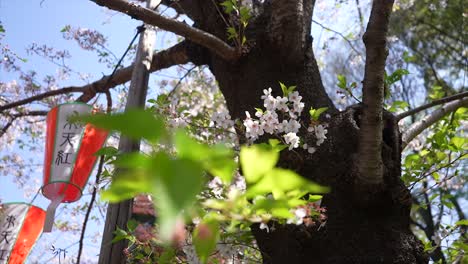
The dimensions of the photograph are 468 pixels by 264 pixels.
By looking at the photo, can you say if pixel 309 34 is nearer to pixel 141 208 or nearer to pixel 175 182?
pixel 175 182

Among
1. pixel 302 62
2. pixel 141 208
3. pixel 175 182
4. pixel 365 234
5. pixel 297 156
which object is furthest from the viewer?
pixel 141 208

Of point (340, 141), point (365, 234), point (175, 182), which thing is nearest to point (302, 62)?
point (340, 141)

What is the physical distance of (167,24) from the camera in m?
1.28

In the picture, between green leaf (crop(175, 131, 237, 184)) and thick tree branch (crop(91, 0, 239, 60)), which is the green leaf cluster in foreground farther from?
thick tree branch (crop(91, 0, 239, 60))

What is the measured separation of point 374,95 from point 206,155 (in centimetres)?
81

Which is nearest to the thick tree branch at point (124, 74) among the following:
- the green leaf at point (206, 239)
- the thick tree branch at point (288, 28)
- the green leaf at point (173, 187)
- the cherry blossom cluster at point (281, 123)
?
the thick tree branch at point (288, 28)

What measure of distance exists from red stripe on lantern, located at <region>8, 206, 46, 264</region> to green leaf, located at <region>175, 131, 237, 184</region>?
2.35 metres

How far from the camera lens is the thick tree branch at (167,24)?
1221mm

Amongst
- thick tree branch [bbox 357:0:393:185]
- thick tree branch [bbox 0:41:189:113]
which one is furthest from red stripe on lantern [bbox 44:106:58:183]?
thick tree branch [bbox 357:0:393:185]

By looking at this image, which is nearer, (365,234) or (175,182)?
(175,182)

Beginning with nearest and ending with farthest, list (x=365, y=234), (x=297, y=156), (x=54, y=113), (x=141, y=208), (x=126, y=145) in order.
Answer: (x=365, y=234) < (x=297, y=156) < (x=126, y=145) < (x=54, y=113) < (x=141, y=208)

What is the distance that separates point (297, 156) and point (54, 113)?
1.23 m

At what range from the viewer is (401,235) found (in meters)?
1.05

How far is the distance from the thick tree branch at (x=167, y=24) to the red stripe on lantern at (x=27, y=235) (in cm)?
162
